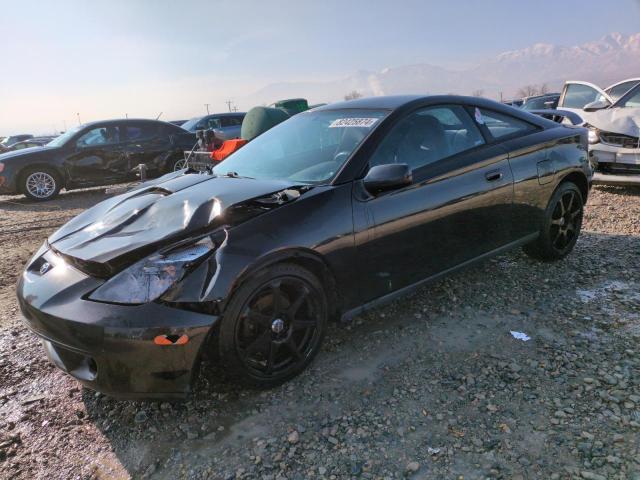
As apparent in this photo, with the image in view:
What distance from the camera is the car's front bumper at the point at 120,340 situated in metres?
2.07

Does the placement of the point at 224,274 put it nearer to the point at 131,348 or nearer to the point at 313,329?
the point at 131,348

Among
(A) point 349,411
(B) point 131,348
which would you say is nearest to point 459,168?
(A) point 349,411

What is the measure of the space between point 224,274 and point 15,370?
67.3 inches

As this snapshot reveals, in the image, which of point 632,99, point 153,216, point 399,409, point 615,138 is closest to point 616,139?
point 615,138

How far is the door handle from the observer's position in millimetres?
3330

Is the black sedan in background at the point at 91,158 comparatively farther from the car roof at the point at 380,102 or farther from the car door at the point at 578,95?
the car door at the point at 578,95

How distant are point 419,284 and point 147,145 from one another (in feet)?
26.3

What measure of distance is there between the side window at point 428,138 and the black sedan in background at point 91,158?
7.56 metres

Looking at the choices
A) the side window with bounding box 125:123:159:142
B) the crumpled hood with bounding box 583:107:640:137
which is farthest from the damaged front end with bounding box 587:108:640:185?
the side window with bounding box 125:123:159:142

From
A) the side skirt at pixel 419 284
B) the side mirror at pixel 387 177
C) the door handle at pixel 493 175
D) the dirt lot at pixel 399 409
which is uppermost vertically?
the side mirror at pixel 387 177

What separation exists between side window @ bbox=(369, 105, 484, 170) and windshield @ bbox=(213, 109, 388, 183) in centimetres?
16

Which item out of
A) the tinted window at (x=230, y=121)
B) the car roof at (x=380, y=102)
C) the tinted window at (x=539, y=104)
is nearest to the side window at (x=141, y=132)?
the tinted window at (x=230, y=121)

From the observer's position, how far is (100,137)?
9.25m

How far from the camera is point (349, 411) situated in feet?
7.79
